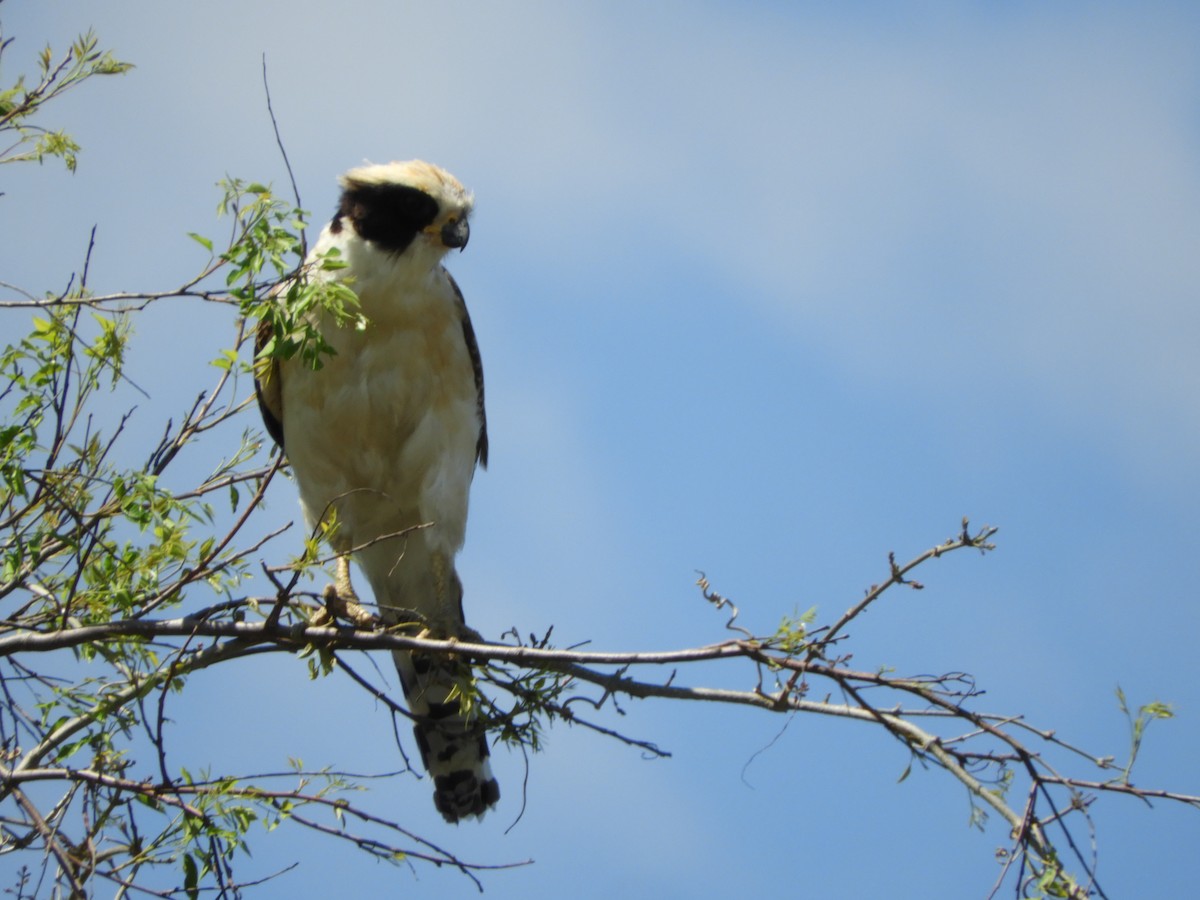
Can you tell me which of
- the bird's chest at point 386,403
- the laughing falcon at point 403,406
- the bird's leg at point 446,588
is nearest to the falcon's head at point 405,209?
the laughing falcon at point 403,406

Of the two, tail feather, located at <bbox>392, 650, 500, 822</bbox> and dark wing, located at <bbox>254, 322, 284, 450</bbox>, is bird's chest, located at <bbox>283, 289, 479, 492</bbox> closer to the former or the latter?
dark wing, located at <bbox>254, 322, 284, 450</bbox>

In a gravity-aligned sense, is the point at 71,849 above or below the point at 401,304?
below

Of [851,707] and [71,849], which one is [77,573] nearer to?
[71,849]

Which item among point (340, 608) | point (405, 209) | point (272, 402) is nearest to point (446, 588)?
point (340, 608)

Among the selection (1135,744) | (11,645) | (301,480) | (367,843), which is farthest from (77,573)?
(1135,744)

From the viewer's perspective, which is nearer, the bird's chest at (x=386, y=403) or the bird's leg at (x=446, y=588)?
the bird's chest at (x=386, y=403)

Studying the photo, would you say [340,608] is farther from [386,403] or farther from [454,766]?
[454,766]

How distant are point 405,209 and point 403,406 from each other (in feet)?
2.43

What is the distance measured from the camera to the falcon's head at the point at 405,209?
4625mm

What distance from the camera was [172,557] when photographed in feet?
11.5

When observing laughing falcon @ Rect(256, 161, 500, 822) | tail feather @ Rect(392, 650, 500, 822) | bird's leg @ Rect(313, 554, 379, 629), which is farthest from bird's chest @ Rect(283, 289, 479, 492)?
tail feather @ Rect(392, 650, 500, 822)

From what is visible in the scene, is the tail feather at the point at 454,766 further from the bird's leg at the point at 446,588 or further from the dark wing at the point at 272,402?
the dark wing at the point at 272,402

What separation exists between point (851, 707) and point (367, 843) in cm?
135

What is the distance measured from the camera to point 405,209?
4676 mm
